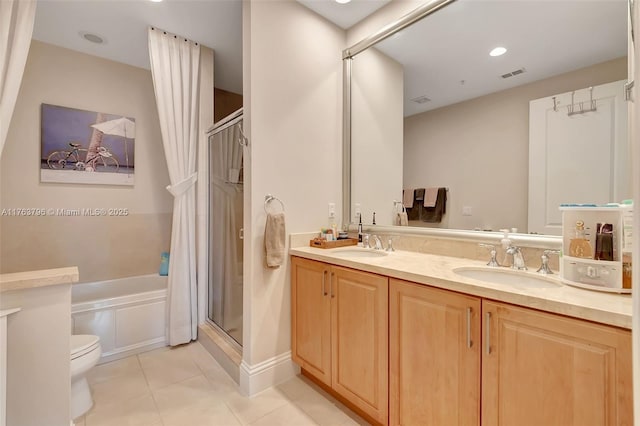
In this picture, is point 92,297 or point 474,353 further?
point 92,297

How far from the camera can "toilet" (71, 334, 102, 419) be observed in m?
1.56

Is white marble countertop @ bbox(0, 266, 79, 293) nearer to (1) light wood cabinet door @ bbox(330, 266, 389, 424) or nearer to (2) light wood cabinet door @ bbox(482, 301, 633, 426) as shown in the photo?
(1) light wood cabinet door @ bbox(330, 266, 389, 424)

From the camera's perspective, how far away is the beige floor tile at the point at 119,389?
1.72 meters

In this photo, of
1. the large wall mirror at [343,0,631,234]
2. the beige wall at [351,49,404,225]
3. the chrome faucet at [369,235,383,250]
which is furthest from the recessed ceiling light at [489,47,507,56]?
the chrome faucet at [369,235,383,250]

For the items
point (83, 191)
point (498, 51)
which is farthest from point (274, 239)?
point (83, 191)

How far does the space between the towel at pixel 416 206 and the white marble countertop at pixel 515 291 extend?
39cm

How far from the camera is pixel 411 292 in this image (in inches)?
48.7

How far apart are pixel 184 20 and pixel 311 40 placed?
1086 mm

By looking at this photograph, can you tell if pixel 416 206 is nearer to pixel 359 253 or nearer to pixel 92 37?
pixel 359 253

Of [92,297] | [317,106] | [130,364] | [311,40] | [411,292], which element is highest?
[311,40]

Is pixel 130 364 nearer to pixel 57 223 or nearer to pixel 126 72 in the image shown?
pixel 57 223

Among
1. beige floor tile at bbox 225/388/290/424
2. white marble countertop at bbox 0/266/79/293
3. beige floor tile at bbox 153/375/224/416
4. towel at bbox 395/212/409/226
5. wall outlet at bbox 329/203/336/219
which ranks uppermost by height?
wall outlet at bbox 329/203/336/219

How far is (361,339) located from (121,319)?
6.53ft

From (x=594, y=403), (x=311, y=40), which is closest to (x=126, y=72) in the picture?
(x=311, y=40)
